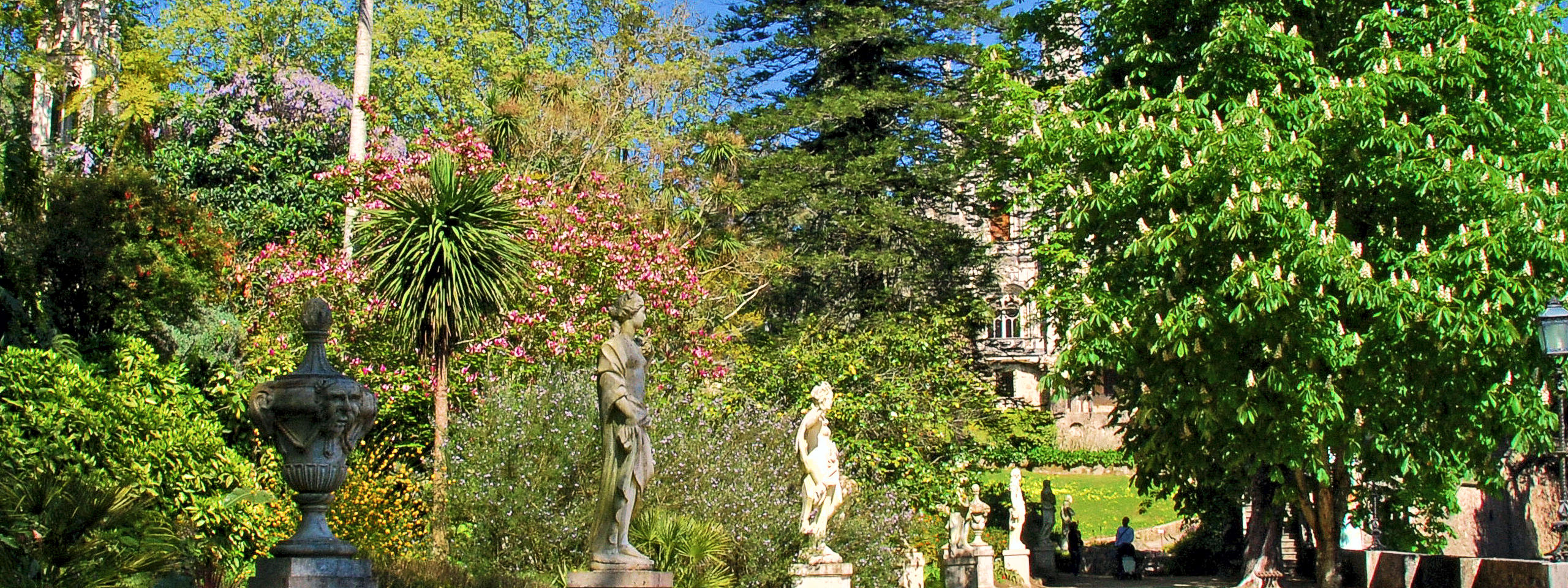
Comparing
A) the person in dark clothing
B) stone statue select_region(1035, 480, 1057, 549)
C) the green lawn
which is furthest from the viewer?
the green lawn

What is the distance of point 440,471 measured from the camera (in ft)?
50.0

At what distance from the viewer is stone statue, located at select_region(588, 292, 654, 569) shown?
32.4 ft

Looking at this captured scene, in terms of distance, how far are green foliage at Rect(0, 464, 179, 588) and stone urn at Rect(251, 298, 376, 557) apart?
919mm

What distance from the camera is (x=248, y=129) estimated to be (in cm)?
2598

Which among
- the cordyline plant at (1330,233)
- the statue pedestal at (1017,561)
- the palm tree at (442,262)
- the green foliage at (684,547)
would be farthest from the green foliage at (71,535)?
the statue pedestal at (1017,561)

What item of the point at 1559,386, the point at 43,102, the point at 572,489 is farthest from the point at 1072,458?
the point at 43,102

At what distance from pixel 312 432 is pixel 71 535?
1.61 meters

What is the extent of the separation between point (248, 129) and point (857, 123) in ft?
38.5

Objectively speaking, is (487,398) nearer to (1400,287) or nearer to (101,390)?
(101,390)

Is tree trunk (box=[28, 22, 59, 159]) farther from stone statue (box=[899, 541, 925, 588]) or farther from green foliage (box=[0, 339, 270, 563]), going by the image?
stone statue (box=[899, 541, 925, 588])

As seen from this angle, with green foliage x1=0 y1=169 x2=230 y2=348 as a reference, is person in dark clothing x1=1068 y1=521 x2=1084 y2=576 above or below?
below

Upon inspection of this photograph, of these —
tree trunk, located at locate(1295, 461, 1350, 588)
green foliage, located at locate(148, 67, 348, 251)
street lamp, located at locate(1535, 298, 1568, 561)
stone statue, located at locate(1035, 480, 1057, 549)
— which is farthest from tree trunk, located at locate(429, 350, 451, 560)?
stone statue, located at locate(1035, 480, 1057, 549)

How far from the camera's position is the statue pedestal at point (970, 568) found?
2025 cm

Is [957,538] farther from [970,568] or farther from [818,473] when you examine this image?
[818,473]
